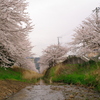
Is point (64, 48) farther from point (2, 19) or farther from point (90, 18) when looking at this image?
point (2, 19)

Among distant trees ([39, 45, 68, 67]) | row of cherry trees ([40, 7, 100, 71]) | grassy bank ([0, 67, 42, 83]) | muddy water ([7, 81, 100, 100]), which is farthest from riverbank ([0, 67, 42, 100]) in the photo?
distant trees ([39, 45, 68, 67])

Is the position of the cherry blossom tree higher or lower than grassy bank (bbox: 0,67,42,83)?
higher

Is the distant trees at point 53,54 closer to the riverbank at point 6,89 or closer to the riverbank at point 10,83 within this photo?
the riverbank at point 10,83

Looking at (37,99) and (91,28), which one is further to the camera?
(91,28)

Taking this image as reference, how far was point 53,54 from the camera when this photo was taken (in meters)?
38.8

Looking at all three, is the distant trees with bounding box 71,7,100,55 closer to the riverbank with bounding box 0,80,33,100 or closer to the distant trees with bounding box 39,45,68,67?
the riverbank with bounding box 0,80,33,100

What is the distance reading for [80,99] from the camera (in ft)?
17.9

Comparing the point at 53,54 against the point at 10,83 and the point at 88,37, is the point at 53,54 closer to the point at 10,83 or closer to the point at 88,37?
the point at 88,37

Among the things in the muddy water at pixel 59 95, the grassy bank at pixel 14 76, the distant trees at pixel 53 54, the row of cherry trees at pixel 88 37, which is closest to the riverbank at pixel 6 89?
the muddy water at pixel 59 95

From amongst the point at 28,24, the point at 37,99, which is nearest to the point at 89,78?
the point at 37,99

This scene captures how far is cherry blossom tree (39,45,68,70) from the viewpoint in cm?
3924

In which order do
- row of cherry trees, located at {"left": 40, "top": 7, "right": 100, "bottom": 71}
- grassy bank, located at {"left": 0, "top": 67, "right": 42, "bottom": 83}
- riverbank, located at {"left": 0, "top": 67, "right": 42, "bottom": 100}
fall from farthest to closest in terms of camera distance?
row of cherry trees, located at {"left": 40, "top": 7, "right": 100, "bottom": 71} < grassy bank, located at {"left": 0, "top": 67, "right": 42, "bottom": 83} < riverbank, located at {"left": 0, "top": 67, "right": 42, "bottom": 100}

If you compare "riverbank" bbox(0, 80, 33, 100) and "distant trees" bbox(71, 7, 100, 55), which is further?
"distant trees" bbox(71, 7, 100, 55)

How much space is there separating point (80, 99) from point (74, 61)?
23.9m
